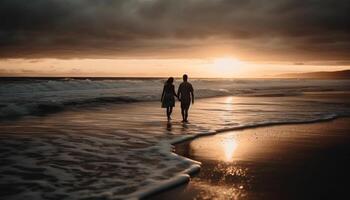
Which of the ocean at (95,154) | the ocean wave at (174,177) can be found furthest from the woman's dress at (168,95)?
the ocean wave at (174,177)

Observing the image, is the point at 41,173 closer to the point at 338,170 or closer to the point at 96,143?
the point at 96,143

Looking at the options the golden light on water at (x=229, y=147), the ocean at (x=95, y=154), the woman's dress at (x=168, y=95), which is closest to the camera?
the ocean at (x=95, y=154)

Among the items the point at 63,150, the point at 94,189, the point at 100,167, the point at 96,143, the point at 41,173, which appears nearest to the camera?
the point at 94,189

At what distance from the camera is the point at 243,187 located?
6715 millimetres

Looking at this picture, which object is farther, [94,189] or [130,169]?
[130,169]

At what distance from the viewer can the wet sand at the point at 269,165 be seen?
254 inches

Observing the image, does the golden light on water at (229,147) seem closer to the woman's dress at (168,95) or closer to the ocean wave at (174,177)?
the ocean wave at (174,177)

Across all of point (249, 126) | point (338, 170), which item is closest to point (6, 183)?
point (338, 170)

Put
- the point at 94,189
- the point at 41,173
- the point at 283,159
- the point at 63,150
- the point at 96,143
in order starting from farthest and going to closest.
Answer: the point at 96,143
the point at 63,150
the point at 283,159
the point at 41,173
the point at 94,189

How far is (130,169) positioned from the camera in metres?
8.20

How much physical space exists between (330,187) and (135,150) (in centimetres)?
520

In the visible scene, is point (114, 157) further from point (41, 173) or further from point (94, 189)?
point (94, 189)

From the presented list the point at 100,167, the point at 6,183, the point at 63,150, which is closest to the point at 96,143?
the point at 63,150

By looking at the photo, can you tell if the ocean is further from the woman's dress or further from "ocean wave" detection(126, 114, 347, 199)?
the woman's dress
